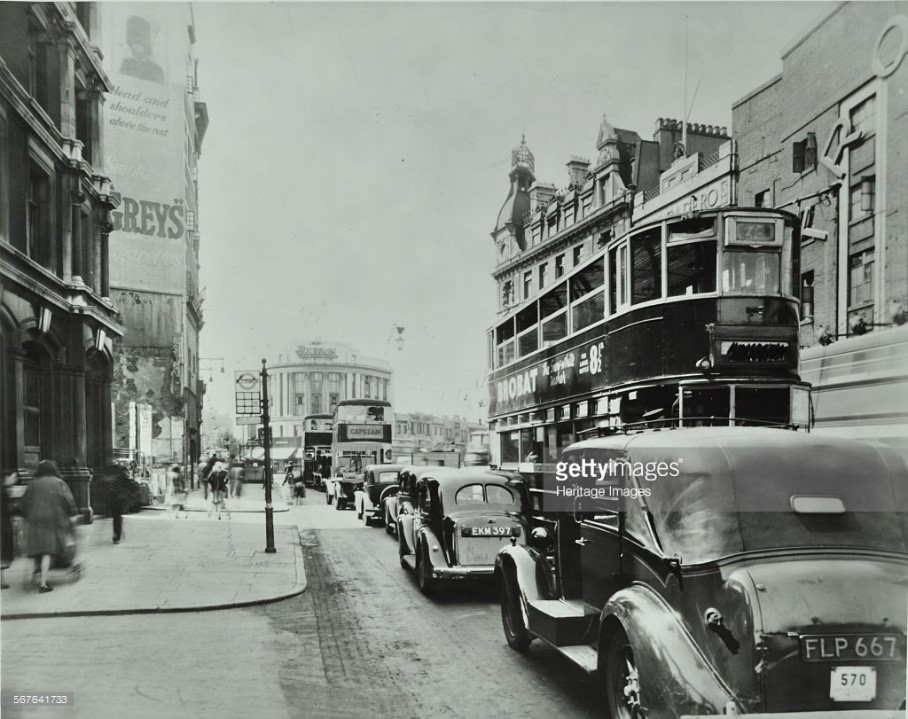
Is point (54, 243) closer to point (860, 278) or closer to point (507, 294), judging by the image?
point (507, 294)

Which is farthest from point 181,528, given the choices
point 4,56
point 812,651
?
point 812,651

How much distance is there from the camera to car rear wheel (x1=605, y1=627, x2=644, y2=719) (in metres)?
→ 3.93

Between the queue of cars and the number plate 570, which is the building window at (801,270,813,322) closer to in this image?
the queue of cars

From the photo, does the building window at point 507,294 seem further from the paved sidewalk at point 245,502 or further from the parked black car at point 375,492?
the parked black car at point 375,492

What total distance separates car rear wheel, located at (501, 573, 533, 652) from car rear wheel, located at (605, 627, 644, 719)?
1.71 meters

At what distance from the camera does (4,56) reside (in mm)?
5113

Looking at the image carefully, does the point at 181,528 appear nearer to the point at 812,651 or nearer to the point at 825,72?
the point at 812,651

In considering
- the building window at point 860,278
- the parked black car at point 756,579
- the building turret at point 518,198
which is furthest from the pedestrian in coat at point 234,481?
the building window at point 860,278

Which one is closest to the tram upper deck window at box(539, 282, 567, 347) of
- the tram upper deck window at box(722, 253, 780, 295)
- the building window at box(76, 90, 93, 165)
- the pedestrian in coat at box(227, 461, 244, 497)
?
the tram upper deck window at box(722, 253, 780, 295)

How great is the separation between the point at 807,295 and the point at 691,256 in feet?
3.53

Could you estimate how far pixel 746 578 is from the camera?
3447 millimetres

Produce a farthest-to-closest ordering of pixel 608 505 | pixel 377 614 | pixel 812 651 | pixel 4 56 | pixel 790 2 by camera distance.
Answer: pixel 377 614 < pixel 790 2 < pixel 4 56 < pixel 608 505 < pixel 812 651

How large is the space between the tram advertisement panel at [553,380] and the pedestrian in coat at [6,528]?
435cm

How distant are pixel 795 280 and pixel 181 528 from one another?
648cm
